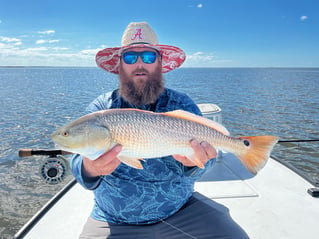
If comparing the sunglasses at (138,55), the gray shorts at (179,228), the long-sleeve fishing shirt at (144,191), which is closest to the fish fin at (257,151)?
the long-sleeve fishing shirt at (144,191)

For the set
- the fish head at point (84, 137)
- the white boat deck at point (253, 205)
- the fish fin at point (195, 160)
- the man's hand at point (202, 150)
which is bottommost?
the white boat deck at point (253, 205)

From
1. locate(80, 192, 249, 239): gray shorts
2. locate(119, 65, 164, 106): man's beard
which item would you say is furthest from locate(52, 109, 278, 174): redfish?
locate(119, 65, 164, 106): man's beard

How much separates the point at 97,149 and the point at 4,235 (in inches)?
218

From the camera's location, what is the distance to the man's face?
334cm

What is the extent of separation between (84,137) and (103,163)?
0.30m

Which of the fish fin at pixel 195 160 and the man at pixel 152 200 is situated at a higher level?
the fish fin at pixel 195 160

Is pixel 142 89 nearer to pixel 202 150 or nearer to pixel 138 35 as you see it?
pixel 138 35

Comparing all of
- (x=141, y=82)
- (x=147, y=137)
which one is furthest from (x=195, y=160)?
(x=141, y=82)

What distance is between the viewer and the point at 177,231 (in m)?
2.85

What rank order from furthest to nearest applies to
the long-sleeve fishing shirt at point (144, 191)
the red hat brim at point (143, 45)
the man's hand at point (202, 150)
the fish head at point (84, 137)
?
the red hat brim at point (143, 45) → the long-sleeve fishing shirt at point (144, 191) → the man's hand at point (202, 150) → the fish head at point (84, 137)

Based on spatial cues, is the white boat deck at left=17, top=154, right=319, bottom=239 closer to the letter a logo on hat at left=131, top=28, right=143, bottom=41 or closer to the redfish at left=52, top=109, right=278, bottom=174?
the redfish at left=52, top=109, right=278, bottom=174

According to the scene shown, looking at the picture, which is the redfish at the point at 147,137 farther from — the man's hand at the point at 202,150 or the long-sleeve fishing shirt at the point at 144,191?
the long-sleeve fishing shirt at the point at 144,191

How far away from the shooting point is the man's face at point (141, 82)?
3338 mm

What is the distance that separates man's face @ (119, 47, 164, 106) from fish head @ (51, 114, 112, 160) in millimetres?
1088
